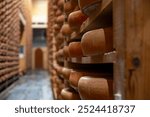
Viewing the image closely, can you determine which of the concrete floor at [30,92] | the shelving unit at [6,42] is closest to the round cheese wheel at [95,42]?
the shelving unit at [6,42]

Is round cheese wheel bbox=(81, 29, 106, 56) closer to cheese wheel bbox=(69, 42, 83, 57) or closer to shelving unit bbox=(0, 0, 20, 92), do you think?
cheese wheel bbox=(69, 42, 83, 57)

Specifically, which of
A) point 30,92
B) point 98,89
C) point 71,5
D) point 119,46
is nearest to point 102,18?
point 98,89

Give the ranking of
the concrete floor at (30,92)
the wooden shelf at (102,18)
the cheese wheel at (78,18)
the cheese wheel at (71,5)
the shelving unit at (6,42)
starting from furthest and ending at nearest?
the concrete floor at (30,92) → the shelving unit at (6,42) → the cheese wheel at (71,5) → the cheese wheel at (78,18) → the wooden shelf at (102,18)

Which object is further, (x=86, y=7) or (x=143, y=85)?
(x=86, y=7)

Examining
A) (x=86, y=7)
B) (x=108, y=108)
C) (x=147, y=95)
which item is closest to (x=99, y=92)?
(x=108, y=108)

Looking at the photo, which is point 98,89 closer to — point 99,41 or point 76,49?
point 99,41

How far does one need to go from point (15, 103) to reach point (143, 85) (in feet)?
1.52

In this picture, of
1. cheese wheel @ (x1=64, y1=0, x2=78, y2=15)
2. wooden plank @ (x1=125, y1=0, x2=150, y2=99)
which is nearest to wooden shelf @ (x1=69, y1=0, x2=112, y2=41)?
wooden plank @ (x1=125, y1=0, x2=150, y2=99)

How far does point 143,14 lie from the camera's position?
0.80 meters

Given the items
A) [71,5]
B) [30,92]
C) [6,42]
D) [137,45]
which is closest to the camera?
[137,45]

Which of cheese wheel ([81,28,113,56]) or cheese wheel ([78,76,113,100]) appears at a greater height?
cheese wheel ([81,28,113,56])

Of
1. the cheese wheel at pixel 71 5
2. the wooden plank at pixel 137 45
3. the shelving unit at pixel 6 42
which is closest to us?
the wooden plank at pixel 137 45

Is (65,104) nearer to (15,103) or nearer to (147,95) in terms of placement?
(15,103)

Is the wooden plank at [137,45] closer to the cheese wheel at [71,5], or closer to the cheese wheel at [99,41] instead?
the cheese wheel at [99,41]
